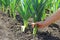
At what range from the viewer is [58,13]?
7.57ft

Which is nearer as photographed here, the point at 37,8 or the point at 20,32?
the point at 37,8

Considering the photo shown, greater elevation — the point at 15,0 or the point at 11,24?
the point at 15,0

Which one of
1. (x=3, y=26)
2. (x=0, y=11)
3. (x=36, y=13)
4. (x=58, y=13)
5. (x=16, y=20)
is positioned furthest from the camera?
(x=0, y=11)

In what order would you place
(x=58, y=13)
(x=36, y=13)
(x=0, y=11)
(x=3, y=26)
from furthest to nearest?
(x=0, y=11) → (x=3, y=26) → (x=36, y=13) → (x=58, y=13)

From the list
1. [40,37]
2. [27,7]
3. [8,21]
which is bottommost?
[40,37]

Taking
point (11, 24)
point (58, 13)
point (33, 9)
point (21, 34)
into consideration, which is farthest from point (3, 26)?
point (58, 13)

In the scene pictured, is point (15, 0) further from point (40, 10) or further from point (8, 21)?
point (40, 10)

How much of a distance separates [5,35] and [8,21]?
0.46 meters

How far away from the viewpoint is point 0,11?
3.76 meters

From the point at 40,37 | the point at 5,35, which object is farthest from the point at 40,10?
the point at 5,35

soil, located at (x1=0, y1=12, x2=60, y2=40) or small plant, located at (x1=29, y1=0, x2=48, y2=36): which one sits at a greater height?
small plant, located at (x1=29, y1=0, x2=48, y2=36)

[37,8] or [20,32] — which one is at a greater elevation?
[37,8]

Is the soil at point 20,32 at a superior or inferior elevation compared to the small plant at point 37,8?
inferior

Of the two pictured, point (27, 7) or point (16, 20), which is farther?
point (16, 20)
